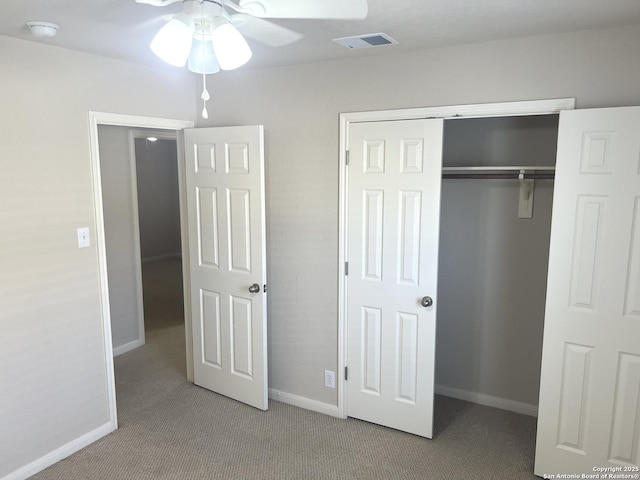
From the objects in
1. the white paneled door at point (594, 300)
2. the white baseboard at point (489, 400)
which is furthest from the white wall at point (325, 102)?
the white baseboard at point (489, 400)

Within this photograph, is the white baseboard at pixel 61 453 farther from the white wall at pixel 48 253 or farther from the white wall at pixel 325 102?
the white wall at pixel 325 102

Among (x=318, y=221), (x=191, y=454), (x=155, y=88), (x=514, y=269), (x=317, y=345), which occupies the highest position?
(x=155, y=88)

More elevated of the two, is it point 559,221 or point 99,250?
point 559,221

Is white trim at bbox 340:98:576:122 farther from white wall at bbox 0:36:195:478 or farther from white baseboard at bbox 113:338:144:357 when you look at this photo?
white baseboard at bbox 113:338:144:357

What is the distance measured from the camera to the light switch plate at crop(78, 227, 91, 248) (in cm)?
287

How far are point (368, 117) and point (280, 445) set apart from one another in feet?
6.83

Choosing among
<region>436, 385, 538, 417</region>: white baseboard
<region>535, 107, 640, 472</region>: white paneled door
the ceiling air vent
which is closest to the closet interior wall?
<region>436, 385, 538, 417</region>: white baseboard

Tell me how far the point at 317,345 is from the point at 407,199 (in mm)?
1206

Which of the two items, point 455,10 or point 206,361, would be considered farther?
point 206,361

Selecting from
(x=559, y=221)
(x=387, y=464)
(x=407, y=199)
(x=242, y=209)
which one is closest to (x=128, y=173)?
(x=242, y=209)

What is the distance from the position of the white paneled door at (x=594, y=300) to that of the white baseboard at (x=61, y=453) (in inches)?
104

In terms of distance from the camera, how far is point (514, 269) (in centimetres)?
328

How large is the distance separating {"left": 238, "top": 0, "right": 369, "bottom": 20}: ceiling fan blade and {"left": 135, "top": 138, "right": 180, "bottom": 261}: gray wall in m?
6.62

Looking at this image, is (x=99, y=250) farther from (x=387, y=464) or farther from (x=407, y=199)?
(x=387, y=464)
